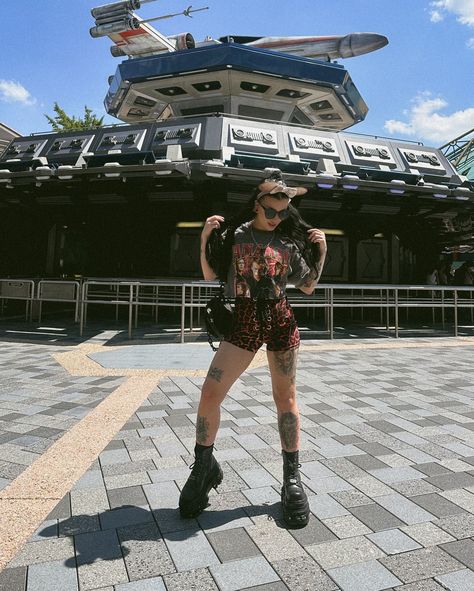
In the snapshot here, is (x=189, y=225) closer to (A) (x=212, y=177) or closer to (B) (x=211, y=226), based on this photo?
(A) (x=212, y=177)

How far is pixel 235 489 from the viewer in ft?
7.76

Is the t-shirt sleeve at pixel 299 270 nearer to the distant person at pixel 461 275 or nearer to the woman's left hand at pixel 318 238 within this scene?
the woman's left hand at pixel 318 238

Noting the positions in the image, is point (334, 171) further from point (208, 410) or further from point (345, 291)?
point (208, 410)

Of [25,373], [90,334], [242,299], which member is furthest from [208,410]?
[90,334]

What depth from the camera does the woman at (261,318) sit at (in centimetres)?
205

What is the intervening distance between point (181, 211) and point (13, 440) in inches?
426

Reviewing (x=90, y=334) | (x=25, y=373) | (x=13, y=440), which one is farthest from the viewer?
(x=90, y=334)

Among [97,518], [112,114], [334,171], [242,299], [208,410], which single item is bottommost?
[97,518]

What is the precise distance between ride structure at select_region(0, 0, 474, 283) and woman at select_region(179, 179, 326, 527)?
7.96 metres

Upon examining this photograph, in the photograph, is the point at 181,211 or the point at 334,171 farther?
the point at 181,211

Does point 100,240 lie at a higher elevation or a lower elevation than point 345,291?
higher

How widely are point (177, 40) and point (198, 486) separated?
23948 millimetres

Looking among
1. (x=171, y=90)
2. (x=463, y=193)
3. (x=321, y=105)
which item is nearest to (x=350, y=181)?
(x=463, y=193)

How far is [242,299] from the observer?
6.98 feet
